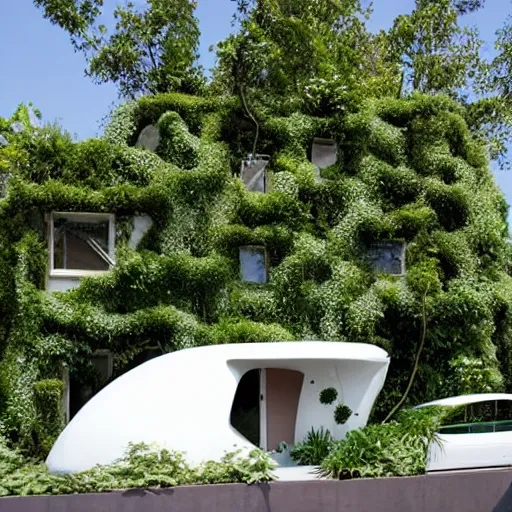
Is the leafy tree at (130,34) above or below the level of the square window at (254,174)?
above

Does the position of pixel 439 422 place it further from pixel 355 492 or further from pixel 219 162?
pixel 219 162

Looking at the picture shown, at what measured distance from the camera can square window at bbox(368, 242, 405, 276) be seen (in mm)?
15812

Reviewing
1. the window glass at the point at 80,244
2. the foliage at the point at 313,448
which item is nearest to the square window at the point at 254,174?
the window glass at the point at 80,244

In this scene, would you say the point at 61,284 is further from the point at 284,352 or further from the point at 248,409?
the point at 284,352

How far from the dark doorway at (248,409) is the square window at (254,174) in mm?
5870

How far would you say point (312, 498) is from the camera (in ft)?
32.3

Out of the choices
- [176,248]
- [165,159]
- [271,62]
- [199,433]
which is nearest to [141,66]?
[271,62]

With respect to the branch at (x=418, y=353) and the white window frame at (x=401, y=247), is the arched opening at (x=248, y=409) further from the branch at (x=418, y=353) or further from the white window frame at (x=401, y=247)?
the white window frame at (x=401, y=247)

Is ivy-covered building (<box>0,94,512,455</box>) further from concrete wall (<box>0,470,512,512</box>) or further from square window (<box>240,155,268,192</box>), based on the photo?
concrete wall (<box>0,470,512,512</box>)

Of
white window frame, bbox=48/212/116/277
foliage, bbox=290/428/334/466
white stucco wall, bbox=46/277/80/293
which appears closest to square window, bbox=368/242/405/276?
foliage, bbox=290/428/334/466

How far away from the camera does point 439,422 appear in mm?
11305

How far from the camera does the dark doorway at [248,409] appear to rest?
11.9m

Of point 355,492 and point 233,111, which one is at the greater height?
point 233,111

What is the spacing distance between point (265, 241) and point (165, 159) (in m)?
3.00
